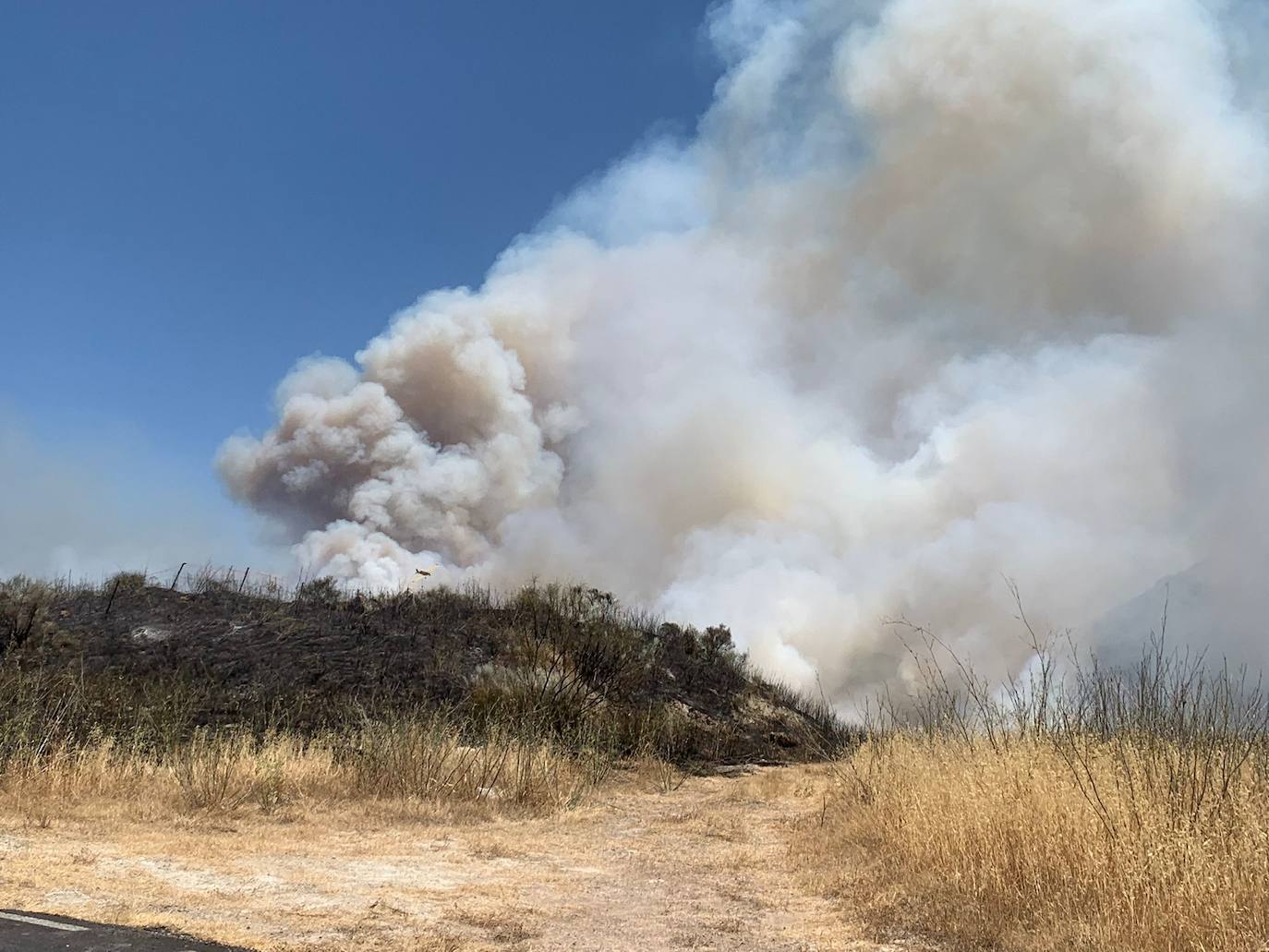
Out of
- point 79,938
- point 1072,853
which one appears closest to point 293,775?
point 79,938

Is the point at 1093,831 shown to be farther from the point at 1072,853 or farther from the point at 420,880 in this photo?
the point at 420,880

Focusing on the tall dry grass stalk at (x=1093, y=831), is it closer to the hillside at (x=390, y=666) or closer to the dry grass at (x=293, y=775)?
the dry grass at (x=293, y=775)

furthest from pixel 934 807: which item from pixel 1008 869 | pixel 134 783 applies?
pixel 134 783

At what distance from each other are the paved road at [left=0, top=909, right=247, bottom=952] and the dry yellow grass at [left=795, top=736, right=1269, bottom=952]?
485 cm

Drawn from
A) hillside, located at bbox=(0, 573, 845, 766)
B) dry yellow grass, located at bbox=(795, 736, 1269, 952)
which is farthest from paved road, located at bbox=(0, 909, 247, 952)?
hillside, located at bbox=(0, 573, 845, 766)

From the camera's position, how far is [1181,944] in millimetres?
5258

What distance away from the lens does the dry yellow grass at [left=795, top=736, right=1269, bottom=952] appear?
550 centimetres

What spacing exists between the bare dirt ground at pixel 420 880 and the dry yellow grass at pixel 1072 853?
0.78 m

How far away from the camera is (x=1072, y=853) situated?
22.5 feet

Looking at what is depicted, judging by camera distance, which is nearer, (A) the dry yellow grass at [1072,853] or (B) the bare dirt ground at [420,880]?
(A) the dry yellow grass at [1072,853]

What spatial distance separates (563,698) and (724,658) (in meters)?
13.3

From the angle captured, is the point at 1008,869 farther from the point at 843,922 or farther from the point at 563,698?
the point at 563,698

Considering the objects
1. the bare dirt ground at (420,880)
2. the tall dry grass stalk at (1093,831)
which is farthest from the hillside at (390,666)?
the tall dry grass stalk at (1093,831)

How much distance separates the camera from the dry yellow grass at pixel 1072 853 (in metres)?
5.50
